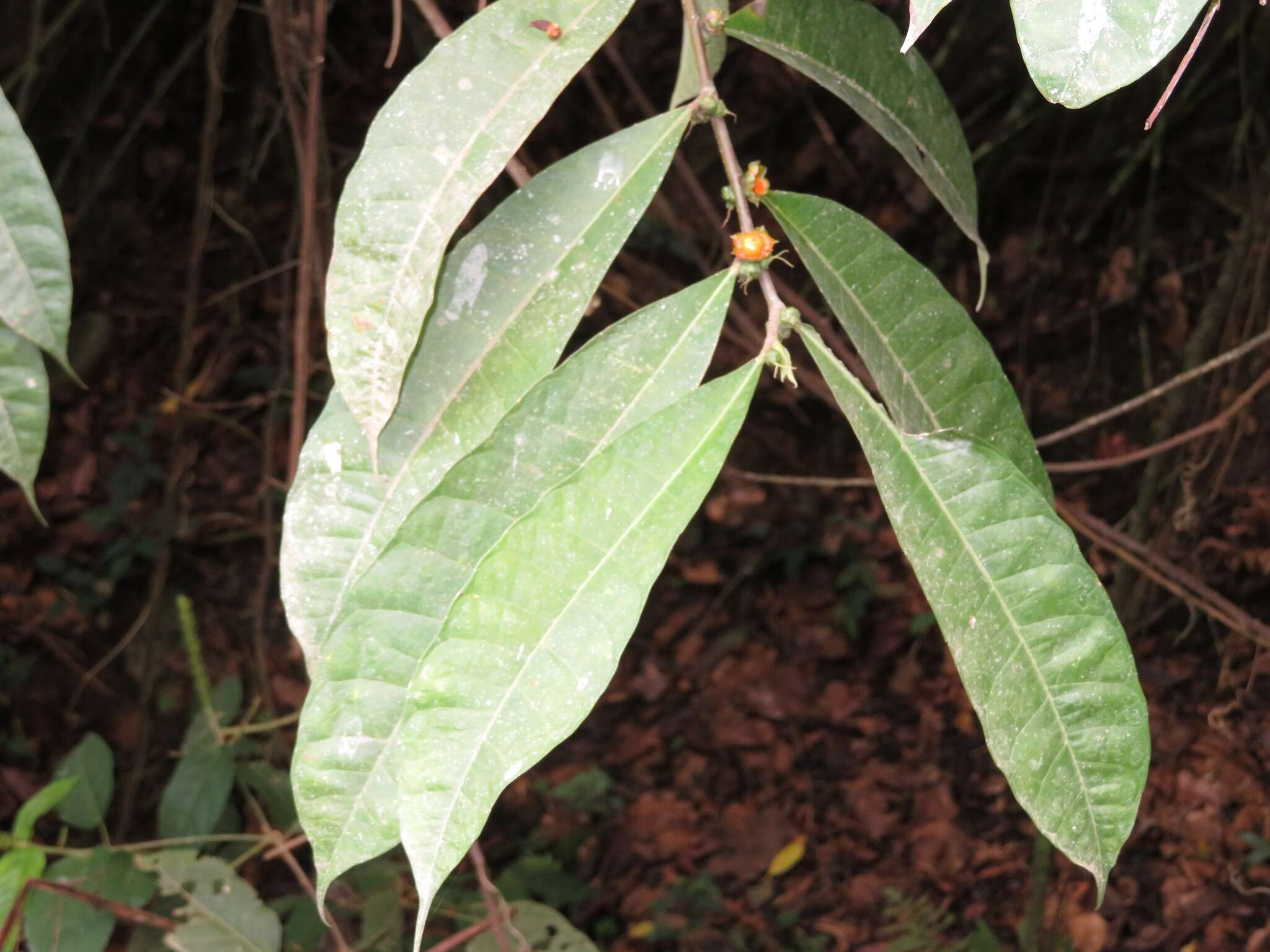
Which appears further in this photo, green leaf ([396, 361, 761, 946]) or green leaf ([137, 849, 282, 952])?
green leaf ([137, 849, 282, 952])

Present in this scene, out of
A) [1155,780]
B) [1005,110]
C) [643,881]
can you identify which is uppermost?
[1005,110]

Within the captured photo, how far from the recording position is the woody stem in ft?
1.94

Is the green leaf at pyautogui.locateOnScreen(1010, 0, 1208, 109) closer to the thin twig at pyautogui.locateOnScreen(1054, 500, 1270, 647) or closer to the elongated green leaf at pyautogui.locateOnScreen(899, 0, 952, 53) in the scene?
the elongated green leaf at pyautogui.locateOnScreen(899, 0, 952, 53)

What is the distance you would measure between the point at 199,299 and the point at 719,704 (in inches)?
72.2

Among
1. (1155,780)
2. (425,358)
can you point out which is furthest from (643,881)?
(425,358)

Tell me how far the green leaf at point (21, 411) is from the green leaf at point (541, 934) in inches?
29.4

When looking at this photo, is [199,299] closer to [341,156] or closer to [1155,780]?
[341,156]

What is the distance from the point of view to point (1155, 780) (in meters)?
2.05

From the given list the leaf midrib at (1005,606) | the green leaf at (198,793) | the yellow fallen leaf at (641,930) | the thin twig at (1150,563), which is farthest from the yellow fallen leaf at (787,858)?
the leaf midrib at (1005,606)

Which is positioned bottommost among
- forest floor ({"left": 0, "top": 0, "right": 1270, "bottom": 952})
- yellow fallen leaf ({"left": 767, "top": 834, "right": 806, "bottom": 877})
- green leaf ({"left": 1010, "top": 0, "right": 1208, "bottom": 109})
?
yellow fallen leaf ({"left": 767, "top": 834, "right": 806, "bottom": 877})

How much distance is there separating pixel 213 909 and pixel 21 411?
82 cm

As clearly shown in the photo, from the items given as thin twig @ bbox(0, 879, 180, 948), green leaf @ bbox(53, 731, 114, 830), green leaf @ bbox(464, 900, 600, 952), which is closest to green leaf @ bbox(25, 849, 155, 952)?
thin twig @ bbox(0, 879, 180, 948)

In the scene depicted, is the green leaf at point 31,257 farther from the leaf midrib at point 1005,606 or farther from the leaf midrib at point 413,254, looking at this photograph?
the leaf midrib at point 1005,606

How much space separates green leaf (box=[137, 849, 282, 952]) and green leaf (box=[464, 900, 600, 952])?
0.27 m
